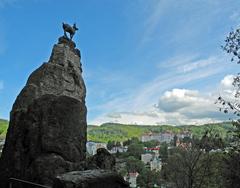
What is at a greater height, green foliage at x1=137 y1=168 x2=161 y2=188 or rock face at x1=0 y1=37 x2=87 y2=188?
rock face at x1=0 y1=37 x2=87 y2=188

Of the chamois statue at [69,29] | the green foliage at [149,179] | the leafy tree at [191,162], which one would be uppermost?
the chamois statue at [69,29]

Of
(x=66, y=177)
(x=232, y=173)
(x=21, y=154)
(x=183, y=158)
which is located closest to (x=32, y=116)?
(x=21, y=154)

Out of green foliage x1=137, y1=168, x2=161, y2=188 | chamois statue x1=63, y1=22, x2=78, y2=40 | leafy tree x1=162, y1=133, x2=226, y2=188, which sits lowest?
green foliage x1=137, y1=168, x2=161, y2=188

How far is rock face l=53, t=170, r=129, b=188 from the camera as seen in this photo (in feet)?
21.8

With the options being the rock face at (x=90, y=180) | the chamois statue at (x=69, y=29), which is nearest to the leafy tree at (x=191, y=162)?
the chamois statue at (x=69, y=29)

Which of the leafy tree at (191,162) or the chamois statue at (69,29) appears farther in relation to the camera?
the leafy tree at (191,162)

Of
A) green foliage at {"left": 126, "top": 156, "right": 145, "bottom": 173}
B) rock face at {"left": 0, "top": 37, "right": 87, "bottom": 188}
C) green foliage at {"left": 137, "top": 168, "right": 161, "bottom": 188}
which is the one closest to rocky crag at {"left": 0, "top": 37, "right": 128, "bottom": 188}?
rock face at {"left": 0, "top": 37, "right": 87, "bottom": 188}

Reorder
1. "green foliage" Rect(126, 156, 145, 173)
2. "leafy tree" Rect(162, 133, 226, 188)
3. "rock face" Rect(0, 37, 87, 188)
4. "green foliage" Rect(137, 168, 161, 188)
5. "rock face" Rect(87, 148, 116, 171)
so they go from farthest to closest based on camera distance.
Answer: "green foliage" Rect(126, 156, 145, 173), "green foliage" Rect(137, 168, 161, 188), "leafy tree" Rect(162, 133, 226, 188), "rock face" Rect(87, 148, 116, 171), "rock face" Rect(0, 37, 87, 188)

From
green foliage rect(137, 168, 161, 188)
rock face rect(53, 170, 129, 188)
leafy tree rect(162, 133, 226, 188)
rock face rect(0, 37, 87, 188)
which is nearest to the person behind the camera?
rock face rect(53, 170, 129, 188)

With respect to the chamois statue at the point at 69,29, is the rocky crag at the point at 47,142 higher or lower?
lower

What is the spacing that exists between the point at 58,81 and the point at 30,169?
A: 15.9ft

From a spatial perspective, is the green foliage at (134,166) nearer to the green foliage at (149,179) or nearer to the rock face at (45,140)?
the green foliage at (149,179)

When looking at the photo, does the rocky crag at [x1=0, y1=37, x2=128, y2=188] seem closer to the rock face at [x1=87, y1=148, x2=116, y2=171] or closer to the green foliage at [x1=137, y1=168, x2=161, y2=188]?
the rock face at [x1=87, y1=148, x2=116, y2=171]

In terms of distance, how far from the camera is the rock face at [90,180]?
21.8 feet
